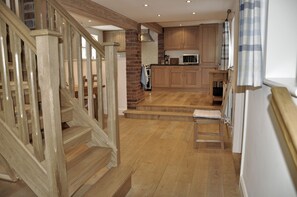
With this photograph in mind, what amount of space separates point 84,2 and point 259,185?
332cm

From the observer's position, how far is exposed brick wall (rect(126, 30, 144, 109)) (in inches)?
227

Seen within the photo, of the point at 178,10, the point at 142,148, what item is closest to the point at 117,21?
the point at 178,10

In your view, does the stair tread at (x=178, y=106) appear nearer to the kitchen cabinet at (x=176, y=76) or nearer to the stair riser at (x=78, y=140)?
the kitchen cabinet at (x=176, y=76)

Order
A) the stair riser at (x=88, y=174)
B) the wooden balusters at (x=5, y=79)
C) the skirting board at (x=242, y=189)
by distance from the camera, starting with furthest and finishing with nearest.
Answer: the skirting board at (x=242, y=189)
the stair riser at (x=88, y=174)
the wooden balusters at (x=5, y=79)

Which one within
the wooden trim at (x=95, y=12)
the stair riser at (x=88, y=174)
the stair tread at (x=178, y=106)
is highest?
the wooden trim at (x=95, y=12)

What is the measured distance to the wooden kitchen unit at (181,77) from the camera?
7816 millimetres

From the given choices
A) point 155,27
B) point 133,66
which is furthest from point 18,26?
point 155,27

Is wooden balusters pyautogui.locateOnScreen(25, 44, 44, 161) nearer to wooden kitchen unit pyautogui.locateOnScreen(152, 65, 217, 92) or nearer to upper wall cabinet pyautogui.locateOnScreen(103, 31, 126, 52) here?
wooden kitchen unit pyautogui.locateOnScreen(152, 65, 217, 92)

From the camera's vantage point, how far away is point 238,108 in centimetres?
319

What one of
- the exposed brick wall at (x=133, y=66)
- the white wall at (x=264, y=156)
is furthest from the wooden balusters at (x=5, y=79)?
the exposed brick wall at (x=133, y=66)

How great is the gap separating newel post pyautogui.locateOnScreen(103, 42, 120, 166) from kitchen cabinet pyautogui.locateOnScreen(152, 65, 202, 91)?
18.6 ft

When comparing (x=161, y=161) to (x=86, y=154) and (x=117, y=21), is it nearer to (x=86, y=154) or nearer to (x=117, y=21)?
(x=86, y=154)

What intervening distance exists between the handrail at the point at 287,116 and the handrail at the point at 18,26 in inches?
55.9

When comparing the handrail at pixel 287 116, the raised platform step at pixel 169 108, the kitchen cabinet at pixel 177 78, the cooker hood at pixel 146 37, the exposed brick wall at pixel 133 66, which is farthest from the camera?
the cooker hood at pixel 146 37
